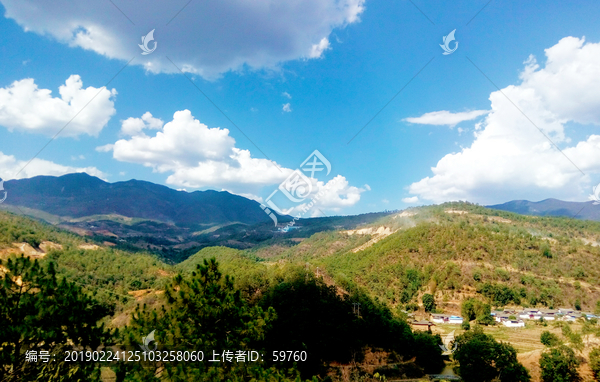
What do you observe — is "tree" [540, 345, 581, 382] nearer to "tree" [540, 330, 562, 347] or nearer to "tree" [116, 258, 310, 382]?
"tree" [540, 330, 562, 347]

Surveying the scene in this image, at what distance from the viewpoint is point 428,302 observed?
233 ft

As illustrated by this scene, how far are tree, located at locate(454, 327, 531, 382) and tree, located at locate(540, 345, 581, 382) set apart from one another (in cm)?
163

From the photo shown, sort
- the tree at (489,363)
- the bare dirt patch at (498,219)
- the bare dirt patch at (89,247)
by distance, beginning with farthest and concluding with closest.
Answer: the bare dirt patch at (498,219)
the bare dirt patch at (89,247)
the tree at (489,363)

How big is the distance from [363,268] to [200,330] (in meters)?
89.6

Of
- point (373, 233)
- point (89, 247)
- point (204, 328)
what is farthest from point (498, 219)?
point (204, 328)

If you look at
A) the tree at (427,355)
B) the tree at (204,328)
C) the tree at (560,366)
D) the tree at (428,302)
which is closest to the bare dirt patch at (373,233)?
the tree at (428,302)

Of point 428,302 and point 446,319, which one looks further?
point 428,302

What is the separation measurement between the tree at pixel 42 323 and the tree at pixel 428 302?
2879 inches

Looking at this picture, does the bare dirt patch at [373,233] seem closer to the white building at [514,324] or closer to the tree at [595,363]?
the white building at [514,324]

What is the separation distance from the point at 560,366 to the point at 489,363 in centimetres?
573

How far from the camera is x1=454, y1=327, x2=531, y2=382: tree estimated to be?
28250mm

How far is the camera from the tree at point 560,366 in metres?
28.4

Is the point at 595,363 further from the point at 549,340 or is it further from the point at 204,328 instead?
the point at 204,328

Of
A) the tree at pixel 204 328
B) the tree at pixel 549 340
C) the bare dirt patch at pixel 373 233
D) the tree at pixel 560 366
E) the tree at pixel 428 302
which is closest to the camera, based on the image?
the tree at pixel 204 328
